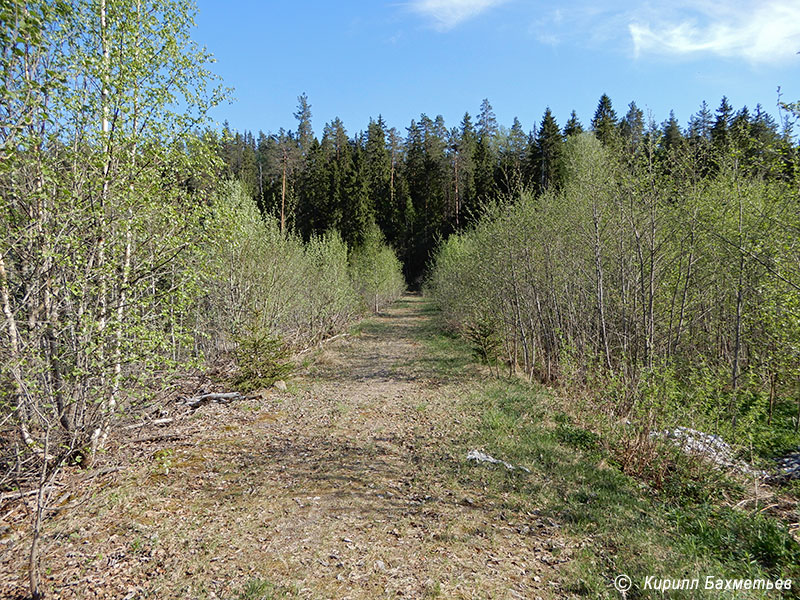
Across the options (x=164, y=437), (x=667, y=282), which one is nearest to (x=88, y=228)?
(x=164, y=437)

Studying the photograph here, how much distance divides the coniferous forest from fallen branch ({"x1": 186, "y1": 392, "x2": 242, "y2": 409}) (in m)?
0.07

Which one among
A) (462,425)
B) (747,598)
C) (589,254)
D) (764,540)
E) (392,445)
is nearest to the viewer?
(747,598)

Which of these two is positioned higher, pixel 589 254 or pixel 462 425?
pixel 589 254

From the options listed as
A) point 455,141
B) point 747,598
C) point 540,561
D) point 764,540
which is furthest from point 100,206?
point 455,141

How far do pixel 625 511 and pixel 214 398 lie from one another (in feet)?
25.4

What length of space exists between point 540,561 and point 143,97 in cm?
706

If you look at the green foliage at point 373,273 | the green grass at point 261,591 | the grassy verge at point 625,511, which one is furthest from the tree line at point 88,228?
the green foliage at point 373,273

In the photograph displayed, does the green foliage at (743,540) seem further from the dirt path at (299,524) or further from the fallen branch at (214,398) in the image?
the fallen branch at (214,398)

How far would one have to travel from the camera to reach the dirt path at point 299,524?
3.18 meters

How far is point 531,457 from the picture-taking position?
5738mm

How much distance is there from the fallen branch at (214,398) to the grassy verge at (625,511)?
5212mm

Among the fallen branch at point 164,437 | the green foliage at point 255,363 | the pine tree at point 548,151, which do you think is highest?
the pine tree at point 548,151

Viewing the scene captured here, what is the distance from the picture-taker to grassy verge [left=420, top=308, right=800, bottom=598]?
334 cm

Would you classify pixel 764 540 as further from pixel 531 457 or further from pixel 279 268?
pixel 279 268
